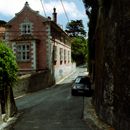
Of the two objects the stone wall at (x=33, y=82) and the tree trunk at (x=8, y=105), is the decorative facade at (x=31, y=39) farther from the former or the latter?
the tree trunk at (x=8, y=105)

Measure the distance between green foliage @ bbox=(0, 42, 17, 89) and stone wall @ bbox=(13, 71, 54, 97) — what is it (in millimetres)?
12515

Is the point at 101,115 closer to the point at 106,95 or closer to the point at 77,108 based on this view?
the point at 106,95

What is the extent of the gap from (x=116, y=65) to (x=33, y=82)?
93.8ft

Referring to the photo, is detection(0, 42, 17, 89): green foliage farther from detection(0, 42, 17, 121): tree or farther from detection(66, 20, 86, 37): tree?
detection(66, 20, 86, 37): tree

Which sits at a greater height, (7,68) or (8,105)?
(7,68)

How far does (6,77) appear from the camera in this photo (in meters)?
21.5

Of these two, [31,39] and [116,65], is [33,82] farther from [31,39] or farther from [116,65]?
[116,65]

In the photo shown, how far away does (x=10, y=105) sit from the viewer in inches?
870

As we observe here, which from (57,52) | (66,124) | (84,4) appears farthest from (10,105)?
(57,52)

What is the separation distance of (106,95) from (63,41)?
157 ft

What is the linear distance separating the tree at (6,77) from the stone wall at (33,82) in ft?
40.8

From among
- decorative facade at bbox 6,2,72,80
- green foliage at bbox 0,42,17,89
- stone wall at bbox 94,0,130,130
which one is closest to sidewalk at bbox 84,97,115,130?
stone wall at bbox 94,0,130,130

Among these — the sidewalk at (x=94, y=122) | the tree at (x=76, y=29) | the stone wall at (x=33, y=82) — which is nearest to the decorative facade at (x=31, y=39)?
the stone wall at (x=33, y=82)

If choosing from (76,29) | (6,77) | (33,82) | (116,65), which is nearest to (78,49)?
(76,29)
